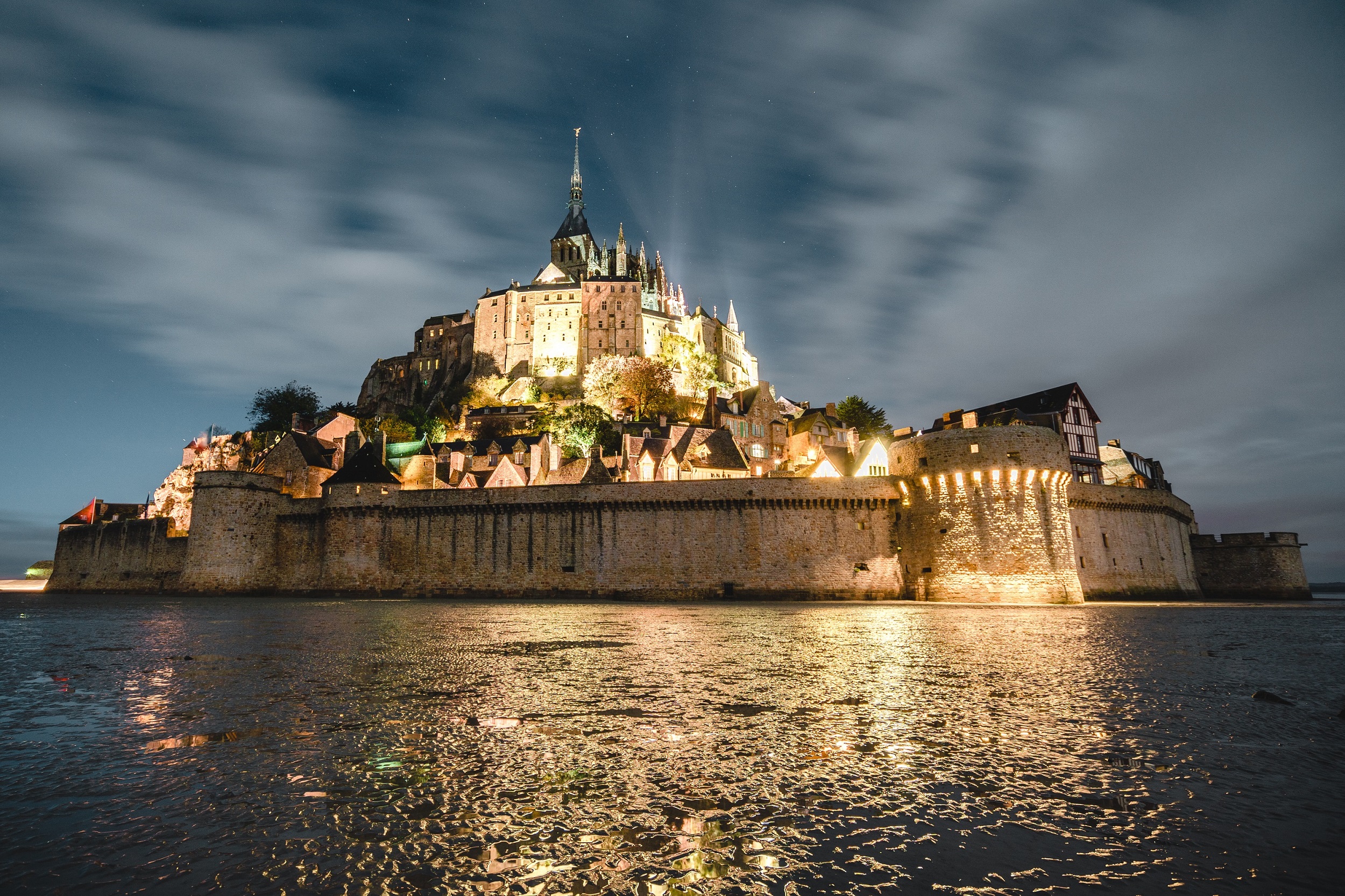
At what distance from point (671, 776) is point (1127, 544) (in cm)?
4008

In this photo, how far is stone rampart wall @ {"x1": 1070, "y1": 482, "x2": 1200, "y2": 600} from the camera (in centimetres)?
3347

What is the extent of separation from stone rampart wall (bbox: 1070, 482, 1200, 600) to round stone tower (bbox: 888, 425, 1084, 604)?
390cm

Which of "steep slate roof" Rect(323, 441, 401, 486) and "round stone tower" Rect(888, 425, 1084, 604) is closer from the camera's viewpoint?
"round stone tower" Rect(888, 425, 1084, 604)

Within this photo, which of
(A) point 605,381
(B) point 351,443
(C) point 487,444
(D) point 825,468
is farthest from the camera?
(A) point 605,381

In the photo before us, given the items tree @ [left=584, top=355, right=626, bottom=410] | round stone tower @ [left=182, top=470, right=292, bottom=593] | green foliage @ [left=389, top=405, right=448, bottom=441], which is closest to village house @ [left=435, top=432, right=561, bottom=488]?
green foliage @ [left=389, top=405, right=448, bottom=441]

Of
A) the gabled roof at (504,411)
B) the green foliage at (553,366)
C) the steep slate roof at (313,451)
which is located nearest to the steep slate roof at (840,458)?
the gabled roof at (504,411)

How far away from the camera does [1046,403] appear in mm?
47500

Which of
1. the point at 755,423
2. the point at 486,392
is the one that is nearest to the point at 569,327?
the point at 486,392

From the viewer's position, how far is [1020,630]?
1614 centimetres

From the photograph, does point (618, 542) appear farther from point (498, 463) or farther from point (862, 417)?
point (862, 417)

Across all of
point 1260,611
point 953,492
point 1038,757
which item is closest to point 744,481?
point 953,492

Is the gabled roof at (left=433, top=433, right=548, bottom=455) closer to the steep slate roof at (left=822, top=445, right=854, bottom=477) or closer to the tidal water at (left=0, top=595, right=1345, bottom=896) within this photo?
the steep slate roof at (left=822, top=445, right=854, bottom=477)

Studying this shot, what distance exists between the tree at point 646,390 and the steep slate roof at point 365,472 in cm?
3777

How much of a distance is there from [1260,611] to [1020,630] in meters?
18.3
